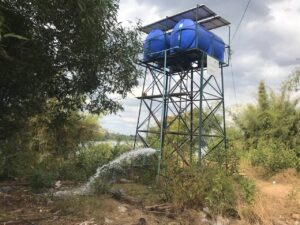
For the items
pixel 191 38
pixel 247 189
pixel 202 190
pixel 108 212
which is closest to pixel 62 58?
pixel 108 212

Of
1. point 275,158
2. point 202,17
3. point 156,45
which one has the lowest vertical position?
point 275,158

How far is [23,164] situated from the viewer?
10398 millimetres

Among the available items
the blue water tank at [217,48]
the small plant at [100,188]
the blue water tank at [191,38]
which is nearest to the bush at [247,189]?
the small plant at [100,188]

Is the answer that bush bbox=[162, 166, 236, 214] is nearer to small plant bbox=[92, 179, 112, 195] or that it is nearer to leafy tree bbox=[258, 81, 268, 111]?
small plant bbox=[92, 179, 112, 195]

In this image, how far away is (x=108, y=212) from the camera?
20.4 ft

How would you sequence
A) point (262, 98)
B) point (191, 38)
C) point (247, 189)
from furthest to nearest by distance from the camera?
point (262, 98) < point (191, 38) < point (247, 189)

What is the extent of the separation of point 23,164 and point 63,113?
11.4ft

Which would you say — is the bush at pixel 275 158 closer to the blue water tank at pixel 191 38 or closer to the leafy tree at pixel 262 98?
the leafy tree at pixel 262 98

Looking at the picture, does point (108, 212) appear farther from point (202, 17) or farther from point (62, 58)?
point (202, 17)

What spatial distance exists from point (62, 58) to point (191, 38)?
13.6ft

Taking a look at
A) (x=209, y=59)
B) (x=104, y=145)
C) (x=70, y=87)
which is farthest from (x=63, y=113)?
(x=104, y=145)

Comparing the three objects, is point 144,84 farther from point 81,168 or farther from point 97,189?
point 97,189

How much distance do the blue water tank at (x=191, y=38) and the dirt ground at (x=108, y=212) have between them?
13.2 feet

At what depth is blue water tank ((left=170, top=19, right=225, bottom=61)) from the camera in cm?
938
